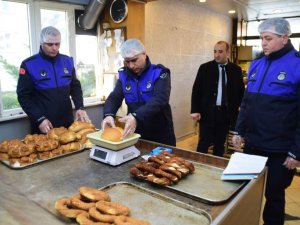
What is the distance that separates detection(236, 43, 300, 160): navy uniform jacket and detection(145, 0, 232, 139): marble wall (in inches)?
86.2

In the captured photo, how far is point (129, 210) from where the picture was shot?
0.93 m

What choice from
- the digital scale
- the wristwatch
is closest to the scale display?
the digital scale

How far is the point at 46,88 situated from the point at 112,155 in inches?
42.9

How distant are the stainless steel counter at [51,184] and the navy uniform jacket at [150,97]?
0.37 m

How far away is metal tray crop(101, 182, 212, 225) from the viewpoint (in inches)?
35.4

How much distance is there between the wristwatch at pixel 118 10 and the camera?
2930 mm

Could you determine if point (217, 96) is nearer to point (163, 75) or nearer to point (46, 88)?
point (163, 75)

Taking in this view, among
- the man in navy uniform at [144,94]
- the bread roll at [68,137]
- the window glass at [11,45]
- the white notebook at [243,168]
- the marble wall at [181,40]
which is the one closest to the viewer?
the white notebook at [243,168]

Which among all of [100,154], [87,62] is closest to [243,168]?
[100,154]

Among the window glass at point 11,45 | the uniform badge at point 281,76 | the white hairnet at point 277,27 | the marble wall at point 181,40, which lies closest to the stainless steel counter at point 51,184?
the uniform badge at point 281,76

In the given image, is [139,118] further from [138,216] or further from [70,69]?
[70,69]

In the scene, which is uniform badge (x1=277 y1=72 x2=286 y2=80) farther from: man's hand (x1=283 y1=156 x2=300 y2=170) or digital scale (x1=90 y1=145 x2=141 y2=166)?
digital scale (x1=90 y1=145 x2=141 y2=166)

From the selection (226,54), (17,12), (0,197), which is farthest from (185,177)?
(17,12)

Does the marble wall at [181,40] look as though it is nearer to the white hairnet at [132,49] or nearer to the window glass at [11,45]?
the window glass at [11,45]
